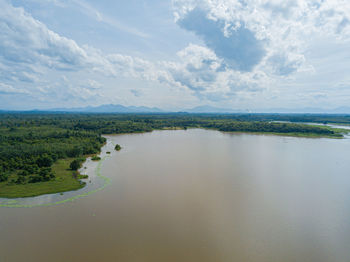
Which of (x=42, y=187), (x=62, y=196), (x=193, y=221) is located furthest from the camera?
(x=42, y=187)

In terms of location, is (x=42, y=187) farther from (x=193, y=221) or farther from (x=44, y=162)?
(x=193, y=221)

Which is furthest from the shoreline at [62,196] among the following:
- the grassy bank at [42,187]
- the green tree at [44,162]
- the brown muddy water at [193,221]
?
the green tree at [44,162]

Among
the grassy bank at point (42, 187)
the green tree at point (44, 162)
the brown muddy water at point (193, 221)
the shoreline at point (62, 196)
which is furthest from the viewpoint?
the green tree at point (44, 162)

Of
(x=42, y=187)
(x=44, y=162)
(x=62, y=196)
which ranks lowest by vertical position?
(x=62, y=196)

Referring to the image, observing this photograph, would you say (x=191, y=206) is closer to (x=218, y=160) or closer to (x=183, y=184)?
(x=183, y=184)

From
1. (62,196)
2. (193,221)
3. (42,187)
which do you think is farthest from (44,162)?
(193,221)

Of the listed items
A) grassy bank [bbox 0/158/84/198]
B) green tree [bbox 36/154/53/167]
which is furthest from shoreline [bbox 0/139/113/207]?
green tree [bbox 36/154/53/167]

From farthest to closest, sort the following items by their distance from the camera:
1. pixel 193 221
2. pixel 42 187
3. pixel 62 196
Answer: pixel 42 187, pixel 62 196, pixel 193 221

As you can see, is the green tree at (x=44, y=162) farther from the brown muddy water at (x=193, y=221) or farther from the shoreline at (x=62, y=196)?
the brown muddy water at (x=193, y=221)
